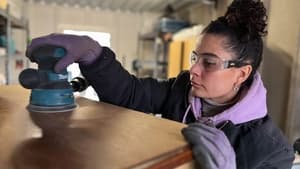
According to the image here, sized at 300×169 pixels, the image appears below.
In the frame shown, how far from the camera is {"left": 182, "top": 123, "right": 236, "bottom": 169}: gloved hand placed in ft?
1.51

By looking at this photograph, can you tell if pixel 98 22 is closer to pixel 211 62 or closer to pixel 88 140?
pixel 211 62

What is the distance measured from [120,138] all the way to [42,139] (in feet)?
0.40

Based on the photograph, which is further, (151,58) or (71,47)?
(151,58)

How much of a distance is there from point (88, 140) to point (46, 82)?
0.23 m

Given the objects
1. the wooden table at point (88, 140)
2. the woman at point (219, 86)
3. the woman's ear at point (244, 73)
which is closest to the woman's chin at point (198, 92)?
the woman at point (219, 86)

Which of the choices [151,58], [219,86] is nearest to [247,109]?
[219,86]

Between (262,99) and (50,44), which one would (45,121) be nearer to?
(50,44)

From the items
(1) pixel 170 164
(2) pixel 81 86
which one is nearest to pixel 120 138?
(1) pixel 170 164


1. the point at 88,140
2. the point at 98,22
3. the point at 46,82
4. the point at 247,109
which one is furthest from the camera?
the point at 98,22

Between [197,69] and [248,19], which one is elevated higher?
[248,19]

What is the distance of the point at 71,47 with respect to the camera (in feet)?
2.09

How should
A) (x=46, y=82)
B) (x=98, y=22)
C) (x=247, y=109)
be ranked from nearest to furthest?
(x=46, y=82), (x=247, y=109), (x=98, y=22)

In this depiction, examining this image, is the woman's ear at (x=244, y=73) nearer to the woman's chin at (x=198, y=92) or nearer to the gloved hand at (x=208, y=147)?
the woman's chin at (x=198, y=92)

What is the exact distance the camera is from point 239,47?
859mm
